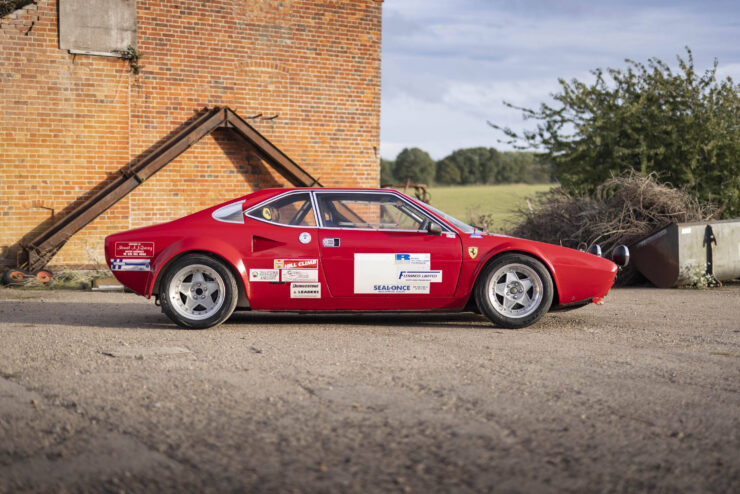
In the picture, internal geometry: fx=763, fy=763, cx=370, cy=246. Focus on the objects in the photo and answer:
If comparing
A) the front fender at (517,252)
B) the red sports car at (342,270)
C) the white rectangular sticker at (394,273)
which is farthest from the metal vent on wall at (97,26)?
the front fender at (517,252)

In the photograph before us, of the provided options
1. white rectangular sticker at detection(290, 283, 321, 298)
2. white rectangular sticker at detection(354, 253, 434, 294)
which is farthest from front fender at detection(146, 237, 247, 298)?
white rectangular sticker at detection(354, 253, 434, 294)

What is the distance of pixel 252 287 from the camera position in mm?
7312

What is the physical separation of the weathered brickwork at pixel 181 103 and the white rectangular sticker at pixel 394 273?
7.05 metres

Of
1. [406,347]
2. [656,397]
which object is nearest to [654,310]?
[406,347]

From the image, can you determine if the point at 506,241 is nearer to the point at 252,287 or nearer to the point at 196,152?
the point at 252,287

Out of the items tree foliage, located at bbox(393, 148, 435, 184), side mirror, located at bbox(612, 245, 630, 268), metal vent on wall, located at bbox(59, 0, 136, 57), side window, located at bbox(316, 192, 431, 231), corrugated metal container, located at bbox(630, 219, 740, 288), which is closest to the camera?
side window, located at bbox(316, 192, 431, 231)

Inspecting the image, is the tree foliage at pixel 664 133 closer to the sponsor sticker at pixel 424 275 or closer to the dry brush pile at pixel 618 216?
the dry brush pile at pixel 618 216

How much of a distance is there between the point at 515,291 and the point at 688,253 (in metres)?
5.61

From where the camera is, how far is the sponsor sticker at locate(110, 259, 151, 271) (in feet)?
24.2

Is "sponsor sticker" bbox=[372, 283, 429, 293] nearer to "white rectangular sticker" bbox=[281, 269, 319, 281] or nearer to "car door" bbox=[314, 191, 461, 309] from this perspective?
"car door" bbox=[314, 191, 461, 309]

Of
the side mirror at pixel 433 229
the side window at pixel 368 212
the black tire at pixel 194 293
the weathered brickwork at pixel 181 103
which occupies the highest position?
the weathered brickwork at pixel 181 103

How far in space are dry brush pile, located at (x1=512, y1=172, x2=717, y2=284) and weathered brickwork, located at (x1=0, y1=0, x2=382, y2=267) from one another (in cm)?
353

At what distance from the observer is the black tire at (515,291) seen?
→ 730 centimetres

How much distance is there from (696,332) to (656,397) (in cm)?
297
